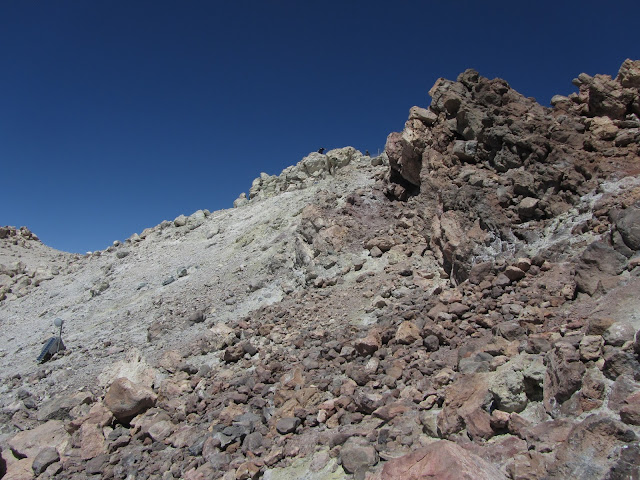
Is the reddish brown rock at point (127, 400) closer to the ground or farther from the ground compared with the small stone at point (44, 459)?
farther from the ground

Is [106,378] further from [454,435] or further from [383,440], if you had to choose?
[454,435]

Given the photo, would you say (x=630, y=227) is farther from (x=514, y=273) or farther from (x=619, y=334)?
(x=619, y=334)

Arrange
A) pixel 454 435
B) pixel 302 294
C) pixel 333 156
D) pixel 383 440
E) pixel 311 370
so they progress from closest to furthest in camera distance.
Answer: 1. pixel 454 435
2. pixel 383 440
3. pixel 311 370
4. pixel 302 294
5. pixel 333 156

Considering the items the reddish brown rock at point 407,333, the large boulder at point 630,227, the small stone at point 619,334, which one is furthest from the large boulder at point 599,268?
the reddish brown rock at point 407,333

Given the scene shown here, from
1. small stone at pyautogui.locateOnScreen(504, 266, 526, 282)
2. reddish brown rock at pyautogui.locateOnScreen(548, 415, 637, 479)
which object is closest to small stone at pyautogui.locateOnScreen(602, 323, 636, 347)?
reddish brown rock at pyautogui.locateOnScreen(548, 415, 637, 479)

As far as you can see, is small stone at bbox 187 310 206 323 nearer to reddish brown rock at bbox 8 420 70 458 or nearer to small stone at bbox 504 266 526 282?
reddish brown rock at bbox 8 420 70 458

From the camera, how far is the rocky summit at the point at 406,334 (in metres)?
4.60

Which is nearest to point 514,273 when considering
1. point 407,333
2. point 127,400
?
point 407,333

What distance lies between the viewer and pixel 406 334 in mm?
7719

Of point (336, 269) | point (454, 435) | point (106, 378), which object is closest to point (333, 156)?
point (336, 269)

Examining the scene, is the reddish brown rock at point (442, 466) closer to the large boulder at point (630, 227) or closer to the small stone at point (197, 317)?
the large boulder at point (630, 227)

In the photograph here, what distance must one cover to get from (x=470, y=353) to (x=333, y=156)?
2030cm

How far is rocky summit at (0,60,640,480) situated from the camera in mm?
4598

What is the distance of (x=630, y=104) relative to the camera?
10.9 meters
